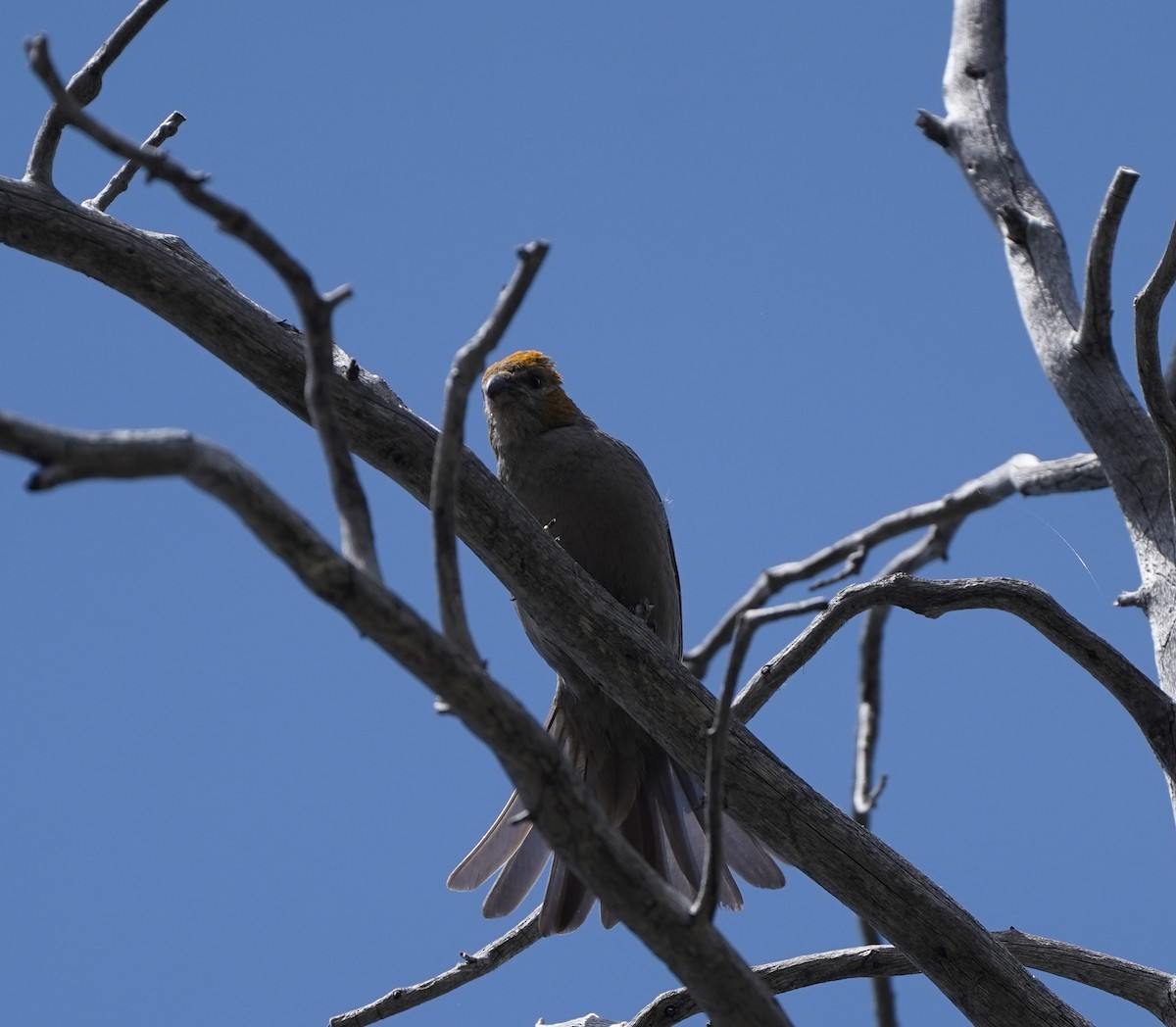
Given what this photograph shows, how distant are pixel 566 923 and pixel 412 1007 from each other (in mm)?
556

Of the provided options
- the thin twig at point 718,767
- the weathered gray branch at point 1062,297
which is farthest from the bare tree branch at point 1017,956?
the thin twig at point 718,767

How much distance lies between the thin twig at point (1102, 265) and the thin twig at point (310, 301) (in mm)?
2216

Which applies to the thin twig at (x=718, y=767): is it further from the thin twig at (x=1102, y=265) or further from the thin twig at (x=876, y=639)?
the thin twig at (x=876, y=639)

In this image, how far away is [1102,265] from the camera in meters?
3.57

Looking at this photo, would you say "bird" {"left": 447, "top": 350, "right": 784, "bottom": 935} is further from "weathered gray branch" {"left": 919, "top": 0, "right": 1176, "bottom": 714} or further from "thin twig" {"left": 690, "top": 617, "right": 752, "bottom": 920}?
"thin twig" {"left": 690, "top": 617, "right": 752, "bottom": 920}

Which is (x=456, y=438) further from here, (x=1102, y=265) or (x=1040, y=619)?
(x=1102, y=265)

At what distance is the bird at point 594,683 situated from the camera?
4.18 m

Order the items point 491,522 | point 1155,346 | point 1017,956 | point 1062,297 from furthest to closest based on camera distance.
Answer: point 1062,297
point 1017,956
point 491,522
point 1155,346

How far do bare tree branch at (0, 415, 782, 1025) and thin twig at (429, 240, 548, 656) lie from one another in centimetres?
6

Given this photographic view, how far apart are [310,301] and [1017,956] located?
106 inches

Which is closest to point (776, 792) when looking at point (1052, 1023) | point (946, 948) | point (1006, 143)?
point (946, 948)

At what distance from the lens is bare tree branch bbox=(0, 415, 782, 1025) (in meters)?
1.71

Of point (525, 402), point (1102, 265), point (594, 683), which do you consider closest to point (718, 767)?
point (1102, 265)

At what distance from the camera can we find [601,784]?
4738 millimetres
